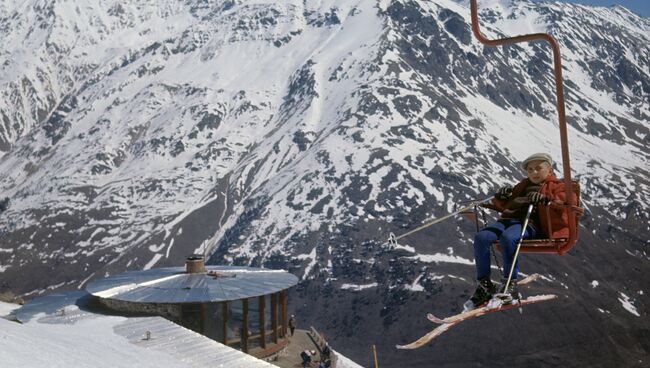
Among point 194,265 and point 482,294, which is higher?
point 482,294

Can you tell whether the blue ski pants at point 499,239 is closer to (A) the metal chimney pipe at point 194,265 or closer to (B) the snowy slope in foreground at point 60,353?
(B) the snowy slope in foreground at point 60,353

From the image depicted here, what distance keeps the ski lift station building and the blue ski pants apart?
22.8m

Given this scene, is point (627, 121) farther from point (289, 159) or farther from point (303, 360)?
point (303, 360)

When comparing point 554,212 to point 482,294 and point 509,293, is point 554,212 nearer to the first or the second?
point 509,293

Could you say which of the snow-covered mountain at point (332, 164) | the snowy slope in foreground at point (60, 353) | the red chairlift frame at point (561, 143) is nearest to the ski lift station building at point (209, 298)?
the snowy slope in foreground at point (60, 353)

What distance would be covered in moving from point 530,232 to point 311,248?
8939cm

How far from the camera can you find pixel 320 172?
369 ft

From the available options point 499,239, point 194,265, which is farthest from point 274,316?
point 499,239

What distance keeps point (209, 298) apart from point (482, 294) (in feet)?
77.0

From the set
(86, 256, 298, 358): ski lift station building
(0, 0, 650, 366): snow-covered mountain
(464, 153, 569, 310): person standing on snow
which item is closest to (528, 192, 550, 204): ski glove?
(464, 153, 569, 310): person standing on snow

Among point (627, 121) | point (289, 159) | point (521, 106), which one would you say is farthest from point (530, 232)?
point (627, 121)

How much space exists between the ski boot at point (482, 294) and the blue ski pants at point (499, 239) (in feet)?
0.41

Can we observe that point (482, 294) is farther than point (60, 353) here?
No

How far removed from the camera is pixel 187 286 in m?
31.7
